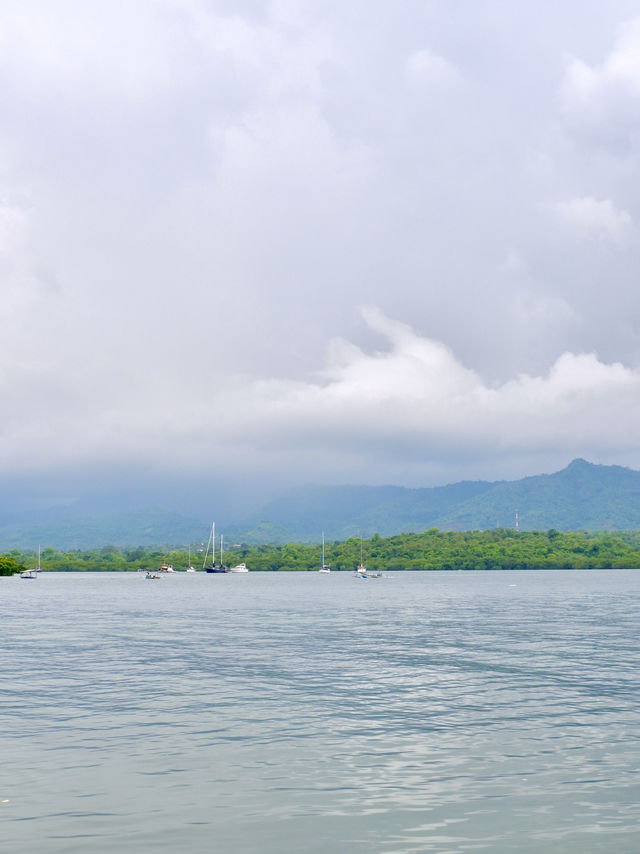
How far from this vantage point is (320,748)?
36062 millimetres

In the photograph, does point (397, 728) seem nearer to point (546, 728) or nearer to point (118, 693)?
point (546, 728)

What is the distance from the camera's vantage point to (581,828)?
2530cm

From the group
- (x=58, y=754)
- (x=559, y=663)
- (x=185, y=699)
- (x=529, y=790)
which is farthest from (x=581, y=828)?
(x=559, y=663)

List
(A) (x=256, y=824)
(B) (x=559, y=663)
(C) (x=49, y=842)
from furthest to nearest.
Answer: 1. (B) (x=559, y=663)
2. (A) (x=256, y=824)
3. (C) (x=49, y=842)

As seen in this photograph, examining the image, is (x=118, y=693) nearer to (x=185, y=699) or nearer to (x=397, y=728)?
(x=185, y=699)

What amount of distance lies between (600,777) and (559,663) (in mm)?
35255

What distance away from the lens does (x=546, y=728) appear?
131ft

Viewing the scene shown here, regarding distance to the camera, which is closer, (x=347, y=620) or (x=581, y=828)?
(x=581, y=828)

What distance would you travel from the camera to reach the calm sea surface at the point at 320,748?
2509cm

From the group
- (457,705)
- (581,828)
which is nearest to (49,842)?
(581,828)

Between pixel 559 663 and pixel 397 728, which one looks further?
pixel 559 663

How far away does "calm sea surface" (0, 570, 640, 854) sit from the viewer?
82.3 ft

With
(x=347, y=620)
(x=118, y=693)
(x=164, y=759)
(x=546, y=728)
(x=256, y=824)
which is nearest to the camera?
(x=256, y=824)

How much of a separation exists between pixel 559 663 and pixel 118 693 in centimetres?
3273
